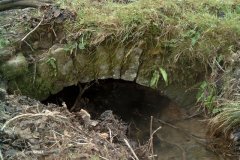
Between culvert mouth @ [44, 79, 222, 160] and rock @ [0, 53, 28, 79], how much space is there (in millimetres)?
623

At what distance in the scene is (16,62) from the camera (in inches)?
200

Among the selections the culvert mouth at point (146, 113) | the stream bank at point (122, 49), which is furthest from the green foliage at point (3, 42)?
the culvert mouth at point (146, 113)

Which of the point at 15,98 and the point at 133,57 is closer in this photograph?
the point at 15,98

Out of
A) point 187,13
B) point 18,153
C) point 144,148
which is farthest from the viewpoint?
point 187,13

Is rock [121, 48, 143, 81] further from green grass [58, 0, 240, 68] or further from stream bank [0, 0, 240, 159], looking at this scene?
green grass [58, 0, 240, 68]

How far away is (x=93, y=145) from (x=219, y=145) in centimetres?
165

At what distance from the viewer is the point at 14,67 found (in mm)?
5043

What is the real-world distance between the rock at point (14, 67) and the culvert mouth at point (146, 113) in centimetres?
62

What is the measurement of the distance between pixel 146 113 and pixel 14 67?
5.54 feet

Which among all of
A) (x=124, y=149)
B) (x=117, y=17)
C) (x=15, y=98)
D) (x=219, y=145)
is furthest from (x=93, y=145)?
(x=117, y=17)

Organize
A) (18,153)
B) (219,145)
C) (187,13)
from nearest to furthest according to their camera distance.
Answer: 1. (18,153)
2. (219,145)
3. (187,13)

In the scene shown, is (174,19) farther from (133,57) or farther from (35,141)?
(35,141)

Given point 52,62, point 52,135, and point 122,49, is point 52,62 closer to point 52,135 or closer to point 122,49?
point 122,49

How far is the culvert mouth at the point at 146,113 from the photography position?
16.2ft
